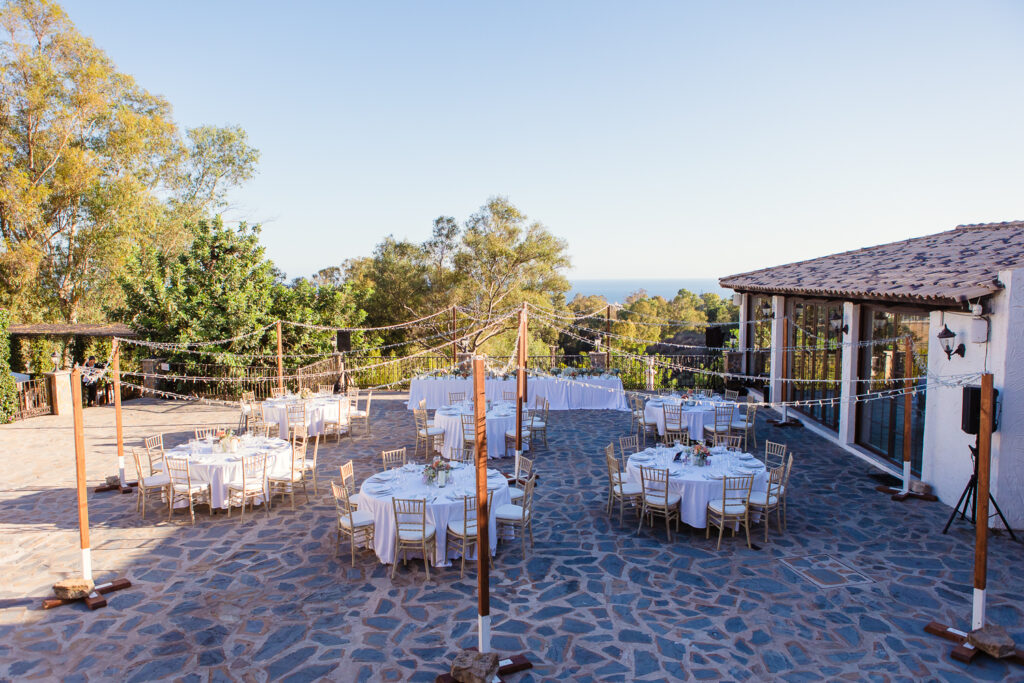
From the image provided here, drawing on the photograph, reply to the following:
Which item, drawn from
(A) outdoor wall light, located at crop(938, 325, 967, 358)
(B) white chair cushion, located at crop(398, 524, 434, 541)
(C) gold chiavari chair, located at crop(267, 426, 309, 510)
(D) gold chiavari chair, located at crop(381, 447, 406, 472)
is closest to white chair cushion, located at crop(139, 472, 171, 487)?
(C) gold chiavari chair, located at crop(267, 426, 309, 510)

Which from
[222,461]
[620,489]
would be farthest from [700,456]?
[222,461]

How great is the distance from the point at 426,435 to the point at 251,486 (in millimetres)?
3942

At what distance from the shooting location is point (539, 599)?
682 centimetres

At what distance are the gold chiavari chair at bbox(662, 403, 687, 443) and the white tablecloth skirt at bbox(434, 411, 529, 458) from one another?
3370 millimetres

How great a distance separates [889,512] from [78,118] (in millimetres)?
28252

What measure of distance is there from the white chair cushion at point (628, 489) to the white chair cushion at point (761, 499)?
1.52m

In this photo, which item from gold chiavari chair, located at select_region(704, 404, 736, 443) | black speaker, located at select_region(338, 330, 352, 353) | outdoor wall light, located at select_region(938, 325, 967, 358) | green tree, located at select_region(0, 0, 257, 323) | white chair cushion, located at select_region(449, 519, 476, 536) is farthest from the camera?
green tree, located at select_region(0, 0, 257, 323)

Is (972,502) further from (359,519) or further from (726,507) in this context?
(359,519)

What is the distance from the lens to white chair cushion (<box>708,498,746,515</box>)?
8.16 m

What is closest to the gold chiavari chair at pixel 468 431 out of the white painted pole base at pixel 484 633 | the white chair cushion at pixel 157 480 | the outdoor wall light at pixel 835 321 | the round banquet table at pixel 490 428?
the round banquet table at pixel 490 428

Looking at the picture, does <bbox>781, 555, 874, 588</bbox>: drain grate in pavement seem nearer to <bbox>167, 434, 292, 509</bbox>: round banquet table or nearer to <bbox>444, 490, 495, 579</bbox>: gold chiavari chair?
<bbox>444, 490, 495, 579</bbox>: gold chiavari chair

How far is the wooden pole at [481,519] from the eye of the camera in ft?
18.4

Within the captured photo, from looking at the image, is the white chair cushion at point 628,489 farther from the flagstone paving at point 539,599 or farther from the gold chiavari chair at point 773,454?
the gold chiavari chair at point 773,454

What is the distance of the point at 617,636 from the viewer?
606cm
